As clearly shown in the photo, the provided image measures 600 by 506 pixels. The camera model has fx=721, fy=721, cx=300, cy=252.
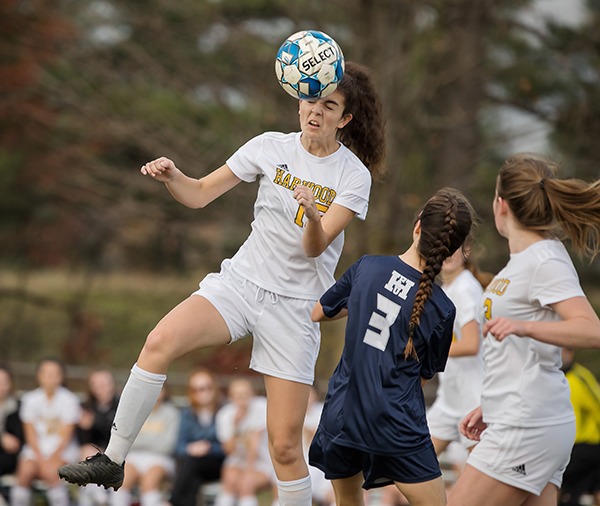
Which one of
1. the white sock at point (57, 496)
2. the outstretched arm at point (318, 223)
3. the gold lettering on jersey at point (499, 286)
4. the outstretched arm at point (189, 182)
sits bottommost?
the white sock at point (57, 496)

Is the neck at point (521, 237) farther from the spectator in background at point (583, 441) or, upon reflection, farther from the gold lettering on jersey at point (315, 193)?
the spectator in background at point (583, 441)

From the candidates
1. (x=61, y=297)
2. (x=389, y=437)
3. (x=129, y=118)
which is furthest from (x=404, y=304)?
(x=61, y=297)

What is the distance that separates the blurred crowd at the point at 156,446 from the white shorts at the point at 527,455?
12.0 ft

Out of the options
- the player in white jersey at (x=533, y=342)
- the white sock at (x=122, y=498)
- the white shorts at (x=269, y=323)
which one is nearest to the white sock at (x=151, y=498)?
the white sock at (x=122, y=498)

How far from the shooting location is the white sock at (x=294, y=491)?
3.43 meters

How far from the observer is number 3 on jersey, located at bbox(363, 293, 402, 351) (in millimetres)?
2955

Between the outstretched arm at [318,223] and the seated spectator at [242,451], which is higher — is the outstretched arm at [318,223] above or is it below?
above

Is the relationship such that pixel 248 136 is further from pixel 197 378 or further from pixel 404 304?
pixel 404 304

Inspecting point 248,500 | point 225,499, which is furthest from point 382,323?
point 225,499

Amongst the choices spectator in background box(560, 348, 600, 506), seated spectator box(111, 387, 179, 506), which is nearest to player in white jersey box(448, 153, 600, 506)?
spectator in background box(560, 348, 600, 506)

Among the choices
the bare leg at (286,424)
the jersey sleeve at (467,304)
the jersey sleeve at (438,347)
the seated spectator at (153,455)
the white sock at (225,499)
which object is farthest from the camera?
the seated spectator at (153,455)

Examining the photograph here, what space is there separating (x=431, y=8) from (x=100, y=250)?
33.1ft

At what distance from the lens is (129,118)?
467 inches

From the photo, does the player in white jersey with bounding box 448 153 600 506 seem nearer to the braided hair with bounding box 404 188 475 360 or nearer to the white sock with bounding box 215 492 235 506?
the braided hair with bounding box 404 188 475 360
